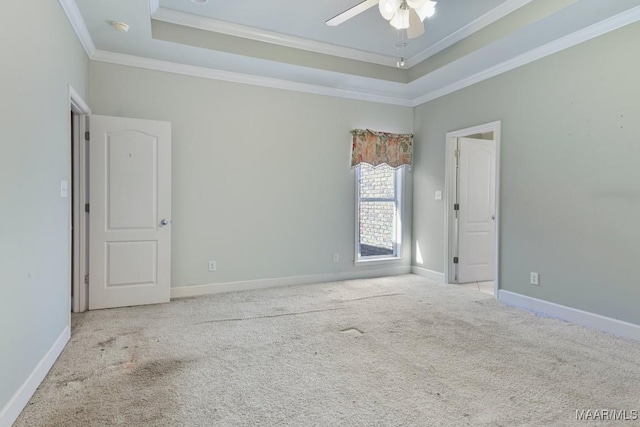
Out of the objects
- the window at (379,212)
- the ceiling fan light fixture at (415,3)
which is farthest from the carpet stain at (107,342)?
the ceiling fan light fixture at (415,3)

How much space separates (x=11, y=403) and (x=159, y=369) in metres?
0.77

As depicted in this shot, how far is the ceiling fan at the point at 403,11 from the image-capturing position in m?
2.42

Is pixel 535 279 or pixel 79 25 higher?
pixel 79 25

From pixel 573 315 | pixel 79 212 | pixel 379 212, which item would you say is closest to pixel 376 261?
pixel 379 212

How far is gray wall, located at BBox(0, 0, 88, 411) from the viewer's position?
70.3 inches

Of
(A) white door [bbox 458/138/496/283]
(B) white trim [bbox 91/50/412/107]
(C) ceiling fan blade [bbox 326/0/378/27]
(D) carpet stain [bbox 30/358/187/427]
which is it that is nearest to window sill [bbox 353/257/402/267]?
(A) white door [bbox 458/138/496/283]

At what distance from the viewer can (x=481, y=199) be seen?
5.07 meters

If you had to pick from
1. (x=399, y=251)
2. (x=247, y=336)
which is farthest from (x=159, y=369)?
(x=399, y=251)

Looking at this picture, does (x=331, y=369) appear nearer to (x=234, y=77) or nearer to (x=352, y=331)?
(x=352, y=331)

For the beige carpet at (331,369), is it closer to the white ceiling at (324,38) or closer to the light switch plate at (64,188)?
the light switch plate at (64,188)

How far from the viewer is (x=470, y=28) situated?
12.0 ft

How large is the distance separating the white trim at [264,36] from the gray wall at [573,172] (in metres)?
1.43

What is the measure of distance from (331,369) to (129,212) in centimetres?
271

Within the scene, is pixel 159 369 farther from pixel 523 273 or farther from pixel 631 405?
pixel 523 273
